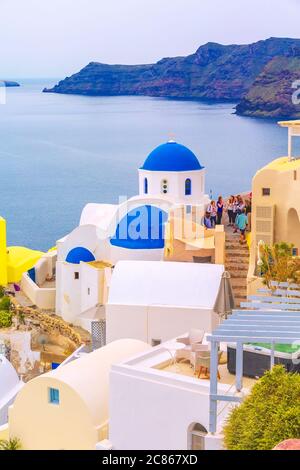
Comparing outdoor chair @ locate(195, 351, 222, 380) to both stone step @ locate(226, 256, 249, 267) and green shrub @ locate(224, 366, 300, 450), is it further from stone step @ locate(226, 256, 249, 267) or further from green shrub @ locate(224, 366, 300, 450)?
stone step @ locate(226, 256, 249, 267)

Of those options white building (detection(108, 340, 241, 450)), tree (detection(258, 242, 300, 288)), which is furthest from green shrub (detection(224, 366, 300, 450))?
tree (detection(258, 242, 300, 288))

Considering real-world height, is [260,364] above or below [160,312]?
above

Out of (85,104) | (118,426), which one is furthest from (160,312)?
(85,104)

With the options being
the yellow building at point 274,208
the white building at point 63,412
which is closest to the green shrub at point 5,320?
the yellow building at point 274,208

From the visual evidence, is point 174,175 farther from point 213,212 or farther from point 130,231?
point 130,231

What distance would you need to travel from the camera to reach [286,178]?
1708 cm

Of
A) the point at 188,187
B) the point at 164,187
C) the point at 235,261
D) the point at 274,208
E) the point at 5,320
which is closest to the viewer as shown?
the point at 274,208

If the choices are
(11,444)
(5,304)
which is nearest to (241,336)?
(11,444)

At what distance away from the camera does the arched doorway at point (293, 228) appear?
17.2 m

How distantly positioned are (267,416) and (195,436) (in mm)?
1897

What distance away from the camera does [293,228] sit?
17.2m

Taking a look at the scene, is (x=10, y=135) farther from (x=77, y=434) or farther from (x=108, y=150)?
(x=77, y=434)

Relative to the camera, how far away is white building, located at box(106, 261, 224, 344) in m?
15.7
